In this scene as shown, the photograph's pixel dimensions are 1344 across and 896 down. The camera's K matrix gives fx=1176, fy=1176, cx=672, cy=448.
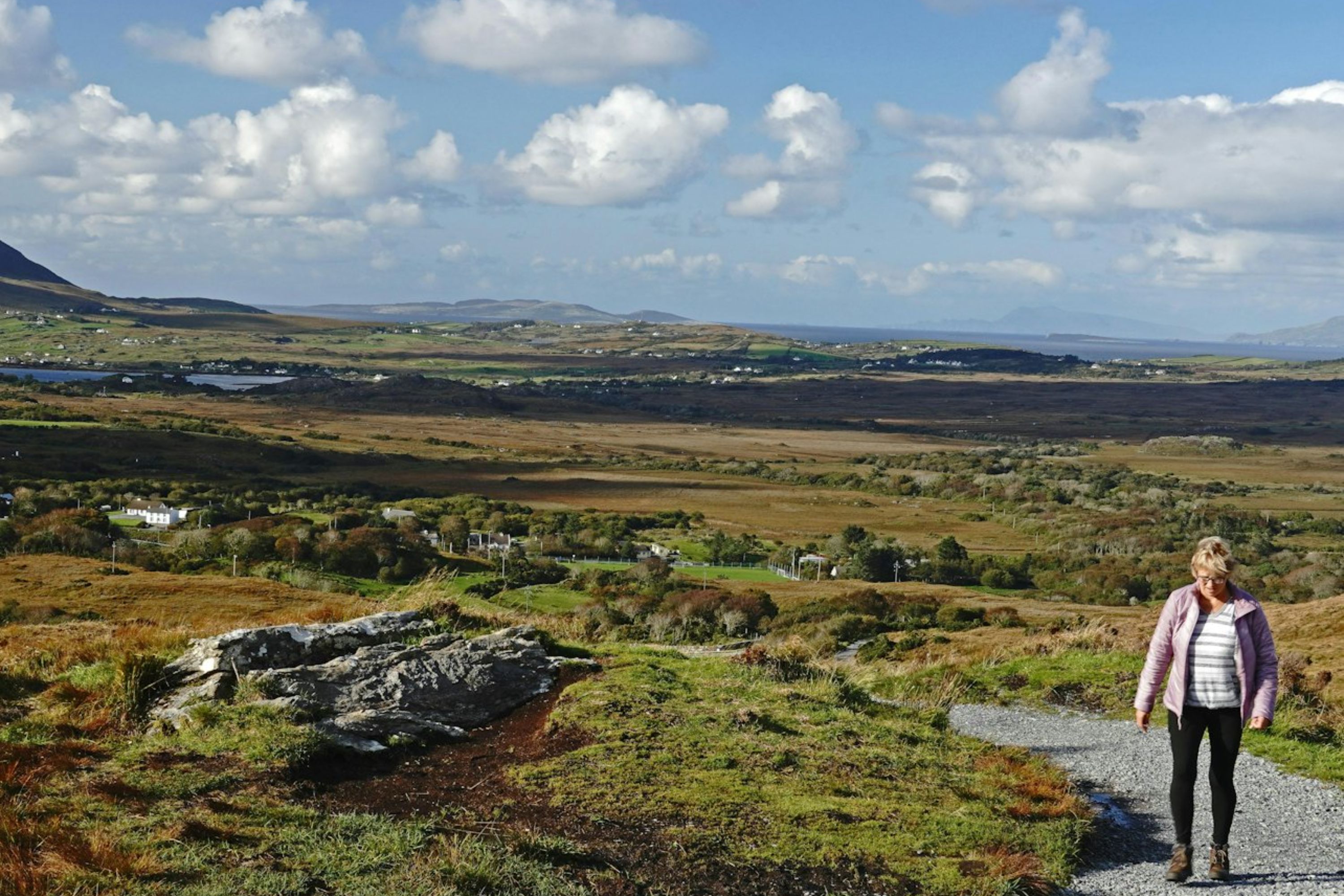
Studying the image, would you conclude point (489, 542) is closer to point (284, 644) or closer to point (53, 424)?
point (284, 644)

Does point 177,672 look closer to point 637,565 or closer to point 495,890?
point 495,890

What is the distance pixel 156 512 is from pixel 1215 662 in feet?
221

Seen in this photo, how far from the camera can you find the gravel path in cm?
930

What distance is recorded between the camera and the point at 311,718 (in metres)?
11.9

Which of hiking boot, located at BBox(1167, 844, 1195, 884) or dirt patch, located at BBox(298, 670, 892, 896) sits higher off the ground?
hiking boot, located at BBox(1167, 844, 1195, 884)

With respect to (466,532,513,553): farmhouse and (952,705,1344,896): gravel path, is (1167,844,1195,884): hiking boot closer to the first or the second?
(952,705,1344,896): gravel path

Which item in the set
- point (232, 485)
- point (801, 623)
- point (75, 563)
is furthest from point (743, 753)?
point (232, 485)

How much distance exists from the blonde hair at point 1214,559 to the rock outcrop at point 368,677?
7.33 m

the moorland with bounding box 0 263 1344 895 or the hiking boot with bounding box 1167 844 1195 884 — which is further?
the hiking boot with bounding box 1167 844 1195 884

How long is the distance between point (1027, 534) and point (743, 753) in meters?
68.9

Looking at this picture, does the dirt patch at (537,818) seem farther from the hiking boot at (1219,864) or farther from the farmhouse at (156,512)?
the farmhouse at (156,512)

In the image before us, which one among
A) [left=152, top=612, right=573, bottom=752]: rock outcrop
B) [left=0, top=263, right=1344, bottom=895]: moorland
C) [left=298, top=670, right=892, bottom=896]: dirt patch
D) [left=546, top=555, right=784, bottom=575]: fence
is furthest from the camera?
[left=546, top=555, right=784, bottom=575]: fence

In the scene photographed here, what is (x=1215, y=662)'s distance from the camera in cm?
909

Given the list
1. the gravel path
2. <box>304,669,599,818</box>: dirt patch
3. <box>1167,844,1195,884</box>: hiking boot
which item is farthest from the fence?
<box>1167,844,1195,884</box>: hiking boot
